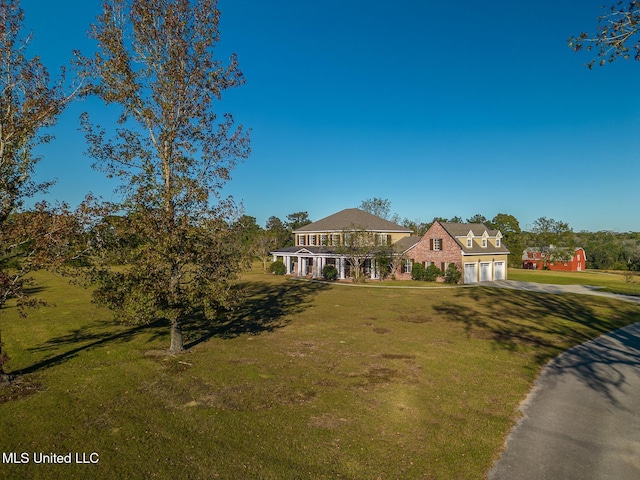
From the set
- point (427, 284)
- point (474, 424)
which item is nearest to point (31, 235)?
point (474, 424)

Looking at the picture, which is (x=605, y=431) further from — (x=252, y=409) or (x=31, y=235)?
(x=31, y=235)

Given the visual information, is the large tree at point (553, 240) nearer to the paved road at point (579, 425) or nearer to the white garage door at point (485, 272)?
the white garage door at point (485, 272)

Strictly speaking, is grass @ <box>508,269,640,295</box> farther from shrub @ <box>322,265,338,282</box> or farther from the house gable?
shrub @ <box>322,265,338,282</box>

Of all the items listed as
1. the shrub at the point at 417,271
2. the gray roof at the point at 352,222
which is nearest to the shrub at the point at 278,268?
the gray roof at the point at 352,222

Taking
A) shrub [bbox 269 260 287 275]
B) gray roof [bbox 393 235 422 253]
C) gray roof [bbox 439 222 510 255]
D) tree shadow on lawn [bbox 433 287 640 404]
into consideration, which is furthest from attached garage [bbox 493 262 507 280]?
shrub [bbox 269 260 287 275]

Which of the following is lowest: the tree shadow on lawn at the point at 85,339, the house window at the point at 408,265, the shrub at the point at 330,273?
the tree shadow on lawn at the point at 85,339
